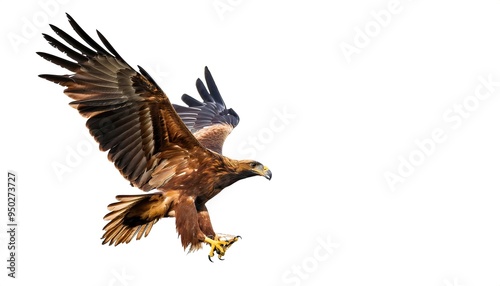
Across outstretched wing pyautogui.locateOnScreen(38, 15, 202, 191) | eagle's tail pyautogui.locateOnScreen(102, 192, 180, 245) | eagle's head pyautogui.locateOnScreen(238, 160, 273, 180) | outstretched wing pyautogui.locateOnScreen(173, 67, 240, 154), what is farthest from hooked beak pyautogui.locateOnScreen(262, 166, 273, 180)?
outstretched wing pyautogui.locateOnScreen(173, 67, 240, 154)

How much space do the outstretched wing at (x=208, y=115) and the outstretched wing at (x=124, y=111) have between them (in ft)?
6.18

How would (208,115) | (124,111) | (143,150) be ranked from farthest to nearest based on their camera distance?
1. (208,115)
2. (143,150)
3. (124,111)

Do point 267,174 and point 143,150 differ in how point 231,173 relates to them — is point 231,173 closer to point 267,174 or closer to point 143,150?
point 267,174

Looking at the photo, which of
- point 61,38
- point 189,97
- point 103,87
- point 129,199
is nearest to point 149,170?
point 129,199

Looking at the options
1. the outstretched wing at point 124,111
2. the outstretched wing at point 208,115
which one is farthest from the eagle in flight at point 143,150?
the outstretched wing at point 208,115

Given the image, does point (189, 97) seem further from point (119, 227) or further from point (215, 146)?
point (119, 227)

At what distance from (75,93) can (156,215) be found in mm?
1661

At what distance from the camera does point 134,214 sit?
1115 centimetres

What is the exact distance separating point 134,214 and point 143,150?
754mm

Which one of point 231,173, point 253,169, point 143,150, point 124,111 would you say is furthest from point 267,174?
point 124,111

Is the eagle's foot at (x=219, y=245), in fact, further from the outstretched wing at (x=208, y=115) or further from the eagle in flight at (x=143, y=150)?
the outstretched wing at (x=208, y=115)

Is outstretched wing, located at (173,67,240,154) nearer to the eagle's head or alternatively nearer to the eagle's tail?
the eagle's head

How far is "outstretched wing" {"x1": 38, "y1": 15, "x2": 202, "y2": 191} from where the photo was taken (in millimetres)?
10305

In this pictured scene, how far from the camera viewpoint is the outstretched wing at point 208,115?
13133mm
